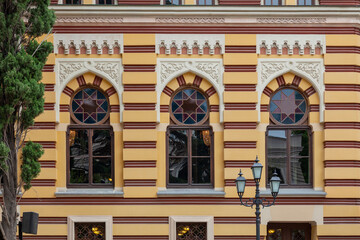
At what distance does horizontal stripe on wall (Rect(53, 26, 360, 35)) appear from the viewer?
20.6 metres

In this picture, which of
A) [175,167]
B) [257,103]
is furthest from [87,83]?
[257,103]

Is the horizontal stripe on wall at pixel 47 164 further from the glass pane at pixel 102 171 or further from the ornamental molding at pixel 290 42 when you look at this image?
the ornamental molding at pixel 290 42

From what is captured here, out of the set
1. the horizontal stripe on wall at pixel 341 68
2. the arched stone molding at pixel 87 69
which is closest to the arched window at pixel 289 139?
the horizontal stripe on wall at pixel 341 68

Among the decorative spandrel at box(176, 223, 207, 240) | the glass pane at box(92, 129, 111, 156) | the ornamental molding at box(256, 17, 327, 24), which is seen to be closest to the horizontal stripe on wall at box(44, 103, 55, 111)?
the glass pane at box(92, 129, 111, 156)

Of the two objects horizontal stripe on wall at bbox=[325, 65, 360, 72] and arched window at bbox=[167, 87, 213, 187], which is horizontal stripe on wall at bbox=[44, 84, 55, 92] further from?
horizontal stripe on wall at bbox=[325, 65, 360, 72]

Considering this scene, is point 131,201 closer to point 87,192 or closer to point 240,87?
point 87,192

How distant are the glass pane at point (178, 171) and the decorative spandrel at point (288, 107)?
3.02 meters

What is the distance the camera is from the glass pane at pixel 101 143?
2078 cm

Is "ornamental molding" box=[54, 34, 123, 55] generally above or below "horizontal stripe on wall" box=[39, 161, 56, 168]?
above

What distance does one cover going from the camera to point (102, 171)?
20719 millimetres

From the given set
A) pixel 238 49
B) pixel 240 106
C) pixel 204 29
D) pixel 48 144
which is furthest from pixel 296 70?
pixel 48 144

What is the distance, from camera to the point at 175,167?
2073cm

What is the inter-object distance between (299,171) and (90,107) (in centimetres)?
642

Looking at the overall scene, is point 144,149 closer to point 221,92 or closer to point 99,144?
point 99,144
